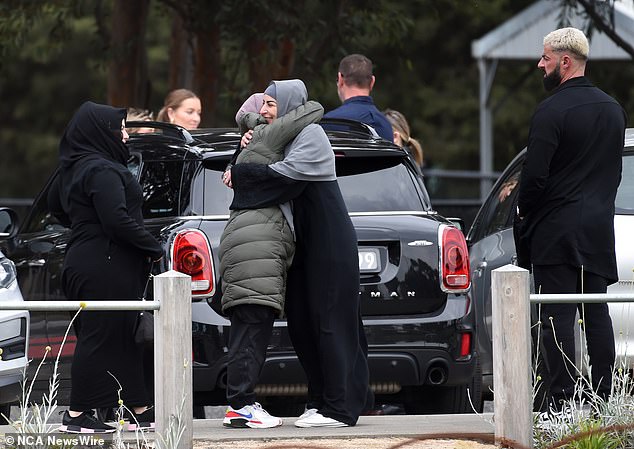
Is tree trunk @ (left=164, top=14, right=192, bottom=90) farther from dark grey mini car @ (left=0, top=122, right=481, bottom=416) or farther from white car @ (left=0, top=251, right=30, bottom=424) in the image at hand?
white car @ (left=0, top=251, right=30, bottom=424)

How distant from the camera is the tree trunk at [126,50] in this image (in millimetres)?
15930

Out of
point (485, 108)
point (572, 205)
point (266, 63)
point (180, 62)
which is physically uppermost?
point (485, 108)

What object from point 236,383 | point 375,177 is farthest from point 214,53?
point 236,383

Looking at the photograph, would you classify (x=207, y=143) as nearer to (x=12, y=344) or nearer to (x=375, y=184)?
(x=375, y=184)

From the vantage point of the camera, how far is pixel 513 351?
6.41 meters

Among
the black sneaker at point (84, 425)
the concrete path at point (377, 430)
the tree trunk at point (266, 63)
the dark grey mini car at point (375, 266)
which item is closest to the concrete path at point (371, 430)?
the concrete path at point (377, 430)

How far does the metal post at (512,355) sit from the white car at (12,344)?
8.76ft

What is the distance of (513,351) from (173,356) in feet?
5.00

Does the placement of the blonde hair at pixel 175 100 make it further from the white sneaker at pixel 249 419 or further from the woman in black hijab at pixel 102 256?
the white sneaker at pixel 249 419

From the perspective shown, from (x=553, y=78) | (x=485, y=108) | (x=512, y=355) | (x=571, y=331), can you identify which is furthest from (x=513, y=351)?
(x=485, y=108)

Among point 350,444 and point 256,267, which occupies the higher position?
point 256,267

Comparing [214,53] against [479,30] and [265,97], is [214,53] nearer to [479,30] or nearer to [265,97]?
[265,97]

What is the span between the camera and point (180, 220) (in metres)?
7.62

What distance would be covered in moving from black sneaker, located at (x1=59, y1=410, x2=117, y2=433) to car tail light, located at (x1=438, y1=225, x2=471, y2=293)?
2005 mm
